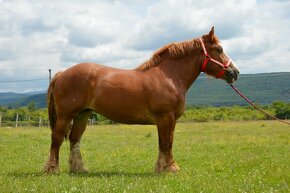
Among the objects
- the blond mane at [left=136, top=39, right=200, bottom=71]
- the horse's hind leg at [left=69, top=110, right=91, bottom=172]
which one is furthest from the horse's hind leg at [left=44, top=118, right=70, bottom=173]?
the blond mane at [left=136, top=39, right=200, bottom=71]

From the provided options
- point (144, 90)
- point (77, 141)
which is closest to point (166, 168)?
point (144, 90)

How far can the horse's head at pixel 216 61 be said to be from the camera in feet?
34.1

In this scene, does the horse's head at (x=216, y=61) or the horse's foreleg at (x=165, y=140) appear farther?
the horse's head at (x=216, y=61)

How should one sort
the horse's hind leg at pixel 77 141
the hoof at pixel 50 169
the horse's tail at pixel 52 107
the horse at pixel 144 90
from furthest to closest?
the horse's tail at pixel 52 107, the horse's hind leg at pixel 77 141, the hoof at pixel 50 169, the horse at pixel 144 90

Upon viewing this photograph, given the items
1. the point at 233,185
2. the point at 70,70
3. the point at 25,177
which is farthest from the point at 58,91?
the point at 233,185

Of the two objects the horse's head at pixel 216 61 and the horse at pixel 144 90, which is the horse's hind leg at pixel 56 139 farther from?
the horse's head at pixel 216 61

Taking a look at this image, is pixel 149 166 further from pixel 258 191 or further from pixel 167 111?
pixel 258 191

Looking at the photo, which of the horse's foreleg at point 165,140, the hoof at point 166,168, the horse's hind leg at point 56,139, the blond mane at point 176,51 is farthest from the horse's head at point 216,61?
the horse's hind leg at point 56,139

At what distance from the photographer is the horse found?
392 inches

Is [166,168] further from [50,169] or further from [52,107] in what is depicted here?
[52,107]

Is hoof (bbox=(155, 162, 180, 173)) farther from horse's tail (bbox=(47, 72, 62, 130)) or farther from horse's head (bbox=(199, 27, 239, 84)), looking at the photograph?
horse's tail (bbox=(47, 72, 62, 130))

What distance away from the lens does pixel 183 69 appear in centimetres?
1048

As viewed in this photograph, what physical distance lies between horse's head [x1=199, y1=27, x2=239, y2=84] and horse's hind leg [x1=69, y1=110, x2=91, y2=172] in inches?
131

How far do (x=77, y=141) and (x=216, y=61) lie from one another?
4133mm
